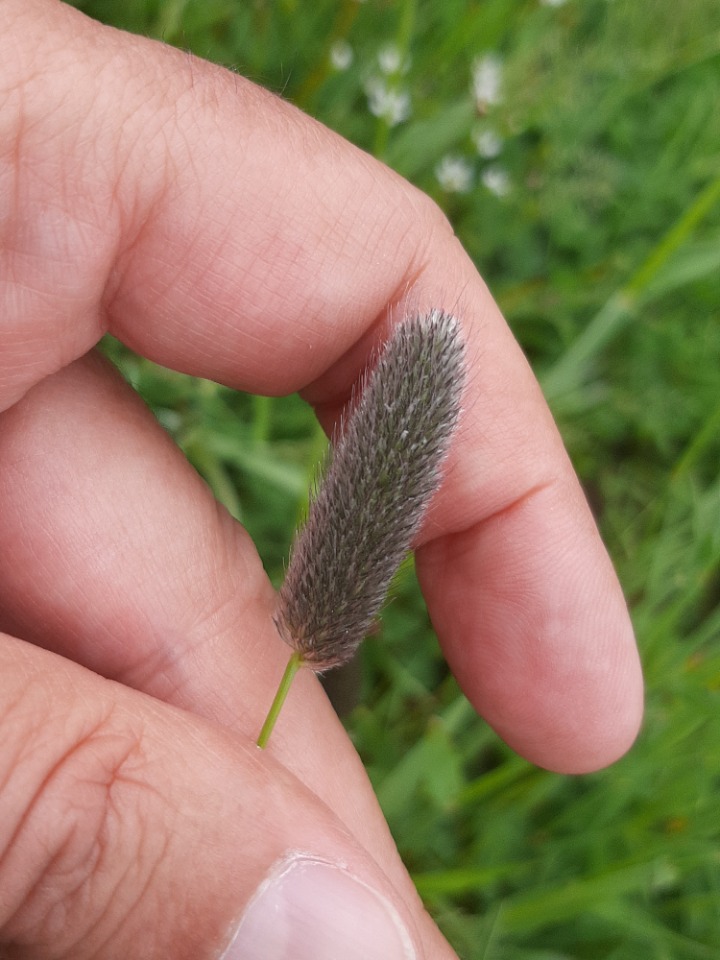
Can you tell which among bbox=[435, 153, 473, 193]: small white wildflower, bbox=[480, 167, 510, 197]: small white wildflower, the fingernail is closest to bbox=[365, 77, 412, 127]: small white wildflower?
bbox=[435, 153, 473, 193]: small white wildflower

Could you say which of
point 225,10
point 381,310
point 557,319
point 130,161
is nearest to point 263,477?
point 381,310

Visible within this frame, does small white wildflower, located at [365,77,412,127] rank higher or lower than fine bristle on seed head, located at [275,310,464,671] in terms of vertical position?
higher

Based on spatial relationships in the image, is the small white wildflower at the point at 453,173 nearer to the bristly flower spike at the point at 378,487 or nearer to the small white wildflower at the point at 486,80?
the small white wildflower at the point at 486,80

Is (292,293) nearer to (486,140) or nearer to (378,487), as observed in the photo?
(378,487)

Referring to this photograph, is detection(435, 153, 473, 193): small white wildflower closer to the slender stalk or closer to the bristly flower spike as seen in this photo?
the bristly flower spike

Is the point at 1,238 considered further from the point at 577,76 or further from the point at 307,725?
the point at 577,76

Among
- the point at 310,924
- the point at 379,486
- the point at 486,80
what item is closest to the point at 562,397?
the point at 486,80
